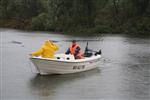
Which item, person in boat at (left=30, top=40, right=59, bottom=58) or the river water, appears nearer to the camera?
the river water

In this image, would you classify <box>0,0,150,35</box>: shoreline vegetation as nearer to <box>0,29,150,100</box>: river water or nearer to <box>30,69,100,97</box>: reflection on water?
<box>0,29,150,100</box>: river water

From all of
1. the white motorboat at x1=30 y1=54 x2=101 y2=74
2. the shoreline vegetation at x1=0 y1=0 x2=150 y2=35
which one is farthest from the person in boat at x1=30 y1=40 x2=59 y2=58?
the shoreline vegetation at x1=0 y1=0 x2=150 y2=35

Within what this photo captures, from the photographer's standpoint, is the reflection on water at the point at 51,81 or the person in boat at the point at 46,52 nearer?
the reflection on water at the point at 51,81

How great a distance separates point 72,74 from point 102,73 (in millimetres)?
2259

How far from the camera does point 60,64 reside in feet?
71.0

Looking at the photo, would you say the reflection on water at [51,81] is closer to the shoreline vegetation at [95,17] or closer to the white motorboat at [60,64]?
the white motorboat at [60,64]

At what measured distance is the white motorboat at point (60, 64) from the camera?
21.2 metres

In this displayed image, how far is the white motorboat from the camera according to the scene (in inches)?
835

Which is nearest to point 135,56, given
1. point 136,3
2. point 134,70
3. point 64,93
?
point 134,70

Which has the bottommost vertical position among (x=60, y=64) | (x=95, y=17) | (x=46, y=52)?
(x=95, y=17)

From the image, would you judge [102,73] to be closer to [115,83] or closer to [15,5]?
[115,83]

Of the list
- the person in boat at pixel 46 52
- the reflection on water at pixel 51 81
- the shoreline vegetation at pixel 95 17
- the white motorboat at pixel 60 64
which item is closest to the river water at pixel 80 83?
the reflection on water at pixel 51 81

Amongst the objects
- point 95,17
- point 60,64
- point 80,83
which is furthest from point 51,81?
point 95,17

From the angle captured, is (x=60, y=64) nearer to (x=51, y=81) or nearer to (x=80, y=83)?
(x=51, y=81)
